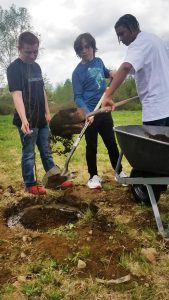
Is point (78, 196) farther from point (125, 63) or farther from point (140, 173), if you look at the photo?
point (125, 63)

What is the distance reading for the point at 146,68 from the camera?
146 inches

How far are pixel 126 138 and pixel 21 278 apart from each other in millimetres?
1437

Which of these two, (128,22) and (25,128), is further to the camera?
(25,128)

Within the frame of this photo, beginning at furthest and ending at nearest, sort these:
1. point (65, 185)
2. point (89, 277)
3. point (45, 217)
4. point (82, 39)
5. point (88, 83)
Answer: point (65, 185) < point (88, 83) < point (82, 39) < point (45, 217) < point (89, 277)

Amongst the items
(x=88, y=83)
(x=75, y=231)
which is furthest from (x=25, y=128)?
(x=75, y=231)

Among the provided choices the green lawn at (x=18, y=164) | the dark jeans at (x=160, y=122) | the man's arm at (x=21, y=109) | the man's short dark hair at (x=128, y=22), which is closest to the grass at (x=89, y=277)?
the dark jeans at (x=160, y=122)

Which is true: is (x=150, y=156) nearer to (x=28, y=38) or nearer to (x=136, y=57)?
(x=136, y=57)

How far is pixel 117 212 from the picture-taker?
423 centimetres

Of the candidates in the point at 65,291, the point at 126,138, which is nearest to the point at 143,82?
the point at 126,138

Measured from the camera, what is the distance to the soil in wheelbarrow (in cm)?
313

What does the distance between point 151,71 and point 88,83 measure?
1.27 m

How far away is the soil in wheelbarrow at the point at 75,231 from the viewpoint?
123 inches

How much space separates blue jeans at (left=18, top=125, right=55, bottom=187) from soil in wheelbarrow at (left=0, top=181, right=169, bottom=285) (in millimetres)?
252

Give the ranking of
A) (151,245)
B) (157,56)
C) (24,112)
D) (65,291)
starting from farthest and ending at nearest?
1. (24,112)
2. (157,56)
3. (151,245)
4. (65,291)
